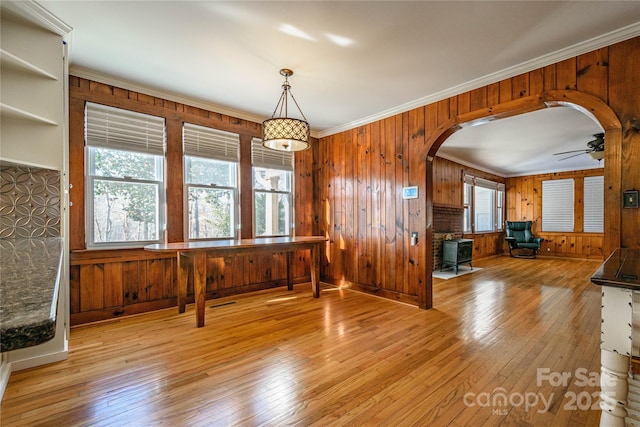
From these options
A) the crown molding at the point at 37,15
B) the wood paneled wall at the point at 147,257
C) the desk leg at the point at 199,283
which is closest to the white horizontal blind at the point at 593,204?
the wood paneled wall at the point at 147,257

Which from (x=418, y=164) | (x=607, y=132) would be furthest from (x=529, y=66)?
(x=418, y=164)

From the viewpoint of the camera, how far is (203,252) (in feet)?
9.68

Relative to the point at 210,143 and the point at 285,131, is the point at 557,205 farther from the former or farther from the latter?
the point at 210,143

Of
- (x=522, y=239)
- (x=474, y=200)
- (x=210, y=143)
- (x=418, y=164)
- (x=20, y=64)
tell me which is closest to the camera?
(x=20, y=64)

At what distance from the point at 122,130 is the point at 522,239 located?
971 cm

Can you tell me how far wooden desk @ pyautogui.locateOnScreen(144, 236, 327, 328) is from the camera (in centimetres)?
292

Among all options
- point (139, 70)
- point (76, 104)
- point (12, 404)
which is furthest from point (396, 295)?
point (76, 104)

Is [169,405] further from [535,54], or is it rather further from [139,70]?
[535,54]

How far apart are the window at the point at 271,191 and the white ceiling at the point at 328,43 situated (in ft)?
3.10

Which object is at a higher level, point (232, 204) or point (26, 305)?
point (232, 204)

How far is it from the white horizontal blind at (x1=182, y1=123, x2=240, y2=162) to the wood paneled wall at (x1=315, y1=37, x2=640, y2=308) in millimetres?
1573

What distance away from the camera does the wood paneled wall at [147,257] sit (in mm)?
2967

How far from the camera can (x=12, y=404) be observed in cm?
173

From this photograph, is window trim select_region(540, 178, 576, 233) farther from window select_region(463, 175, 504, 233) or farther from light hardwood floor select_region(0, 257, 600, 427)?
light hardwood floor select_region(0, 257, 600, 427)
